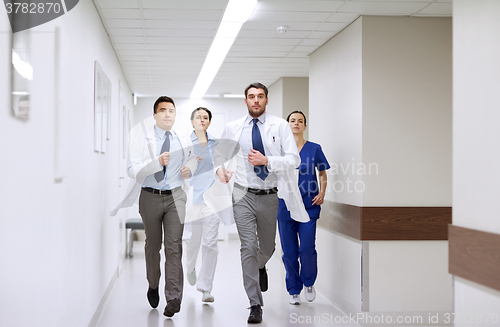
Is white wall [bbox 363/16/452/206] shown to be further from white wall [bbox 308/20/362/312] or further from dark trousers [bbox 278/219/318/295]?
dark trousers [bbox 278/219/318/295]

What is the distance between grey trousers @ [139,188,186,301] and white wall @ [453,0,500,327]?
233 centimetres

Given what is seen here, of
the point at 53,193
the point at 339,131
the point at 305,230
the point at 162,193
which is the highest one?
the point at 339,131

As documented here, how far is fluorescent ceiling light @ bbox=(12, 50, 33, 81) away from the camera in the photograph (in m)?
1.77

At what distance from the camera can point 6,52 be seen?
1691 mm

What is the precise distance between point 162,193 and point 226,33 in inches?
71.8

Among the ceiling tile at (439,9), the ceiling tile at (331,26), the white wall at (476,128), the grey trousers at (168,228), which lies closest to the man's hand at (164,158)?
the grey trousers at (168,228)

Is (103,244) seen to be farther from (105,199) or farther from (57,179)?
(57,179)

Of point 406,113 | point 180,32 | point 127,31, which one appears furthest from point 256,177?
point 127,31

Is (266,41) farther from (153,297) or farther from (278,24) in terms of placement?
(153,297)

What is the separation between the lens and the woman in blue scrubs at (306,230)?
4570mm

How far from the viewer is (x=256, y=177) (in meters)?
3.98

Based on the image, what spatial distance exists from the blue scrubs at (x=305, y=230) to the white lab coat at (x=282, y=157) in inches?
12.0

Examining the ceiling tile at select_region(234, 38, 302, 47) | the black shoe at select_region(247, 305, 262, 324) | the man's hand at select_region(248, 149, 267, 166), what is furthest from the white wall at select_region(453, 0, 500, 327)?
the ceiling tile at select_region(234, 38, 302, 47)

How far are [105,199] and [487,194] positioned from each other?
340 cm
